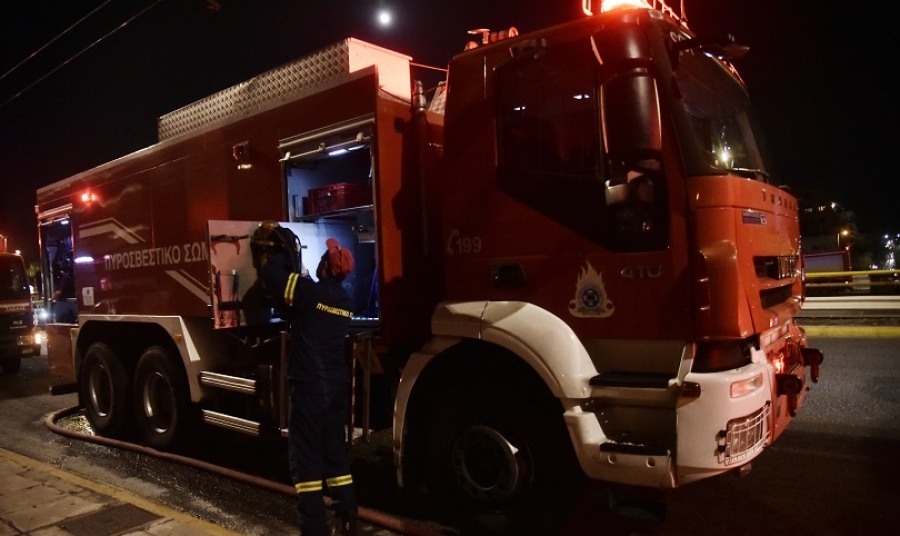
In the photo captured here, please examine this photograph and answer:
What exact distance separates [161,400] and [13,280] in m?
8.45

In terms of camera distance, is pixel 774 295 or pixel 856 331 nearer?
pixel 774 295

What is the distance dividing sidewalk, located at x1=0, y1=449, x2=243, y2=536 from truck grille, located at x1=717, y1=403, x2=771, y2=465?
116 inches

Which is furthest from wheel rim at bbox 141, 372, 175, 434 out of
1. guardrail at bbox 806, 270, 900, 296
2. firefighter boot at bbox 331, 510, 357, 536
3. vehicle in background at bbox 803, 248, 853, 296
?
vehicle in background at bbox 803, 248, 853, 296

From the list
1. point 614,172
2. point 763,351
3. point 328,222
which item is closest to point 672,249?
point 614,172

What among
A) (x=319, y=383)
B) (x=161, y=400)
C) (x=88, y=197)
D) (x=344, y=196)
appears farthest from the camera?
(x=88, y=197)

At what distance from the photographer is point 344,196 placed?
4.88 meters

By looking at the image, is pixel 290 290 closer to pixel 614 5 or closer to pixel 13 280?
pixel 614 5

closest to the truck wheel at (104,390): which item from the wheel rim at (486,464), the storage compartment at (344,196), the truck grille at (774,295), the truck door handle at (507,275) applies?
the storage compartment at (344,196)

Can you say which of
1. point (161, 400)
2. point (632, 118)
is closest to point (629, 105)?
point (632, 118)

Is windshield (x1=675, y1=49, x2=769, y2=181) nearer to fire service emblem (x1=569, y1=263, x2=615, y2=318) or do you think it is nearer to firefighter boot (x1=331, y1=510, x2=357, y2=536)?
fire service emblem (x1=569, y1=263, x2=615, y2=318)

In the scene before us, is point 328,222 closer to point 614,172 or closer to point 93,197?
point 614,172

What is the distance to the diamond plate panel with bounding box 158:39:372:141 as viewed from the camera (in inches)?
193

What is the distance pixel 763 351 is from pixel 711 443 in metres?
0.70

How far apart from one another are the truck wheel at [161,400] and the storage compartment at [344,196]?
2363 millimetres
